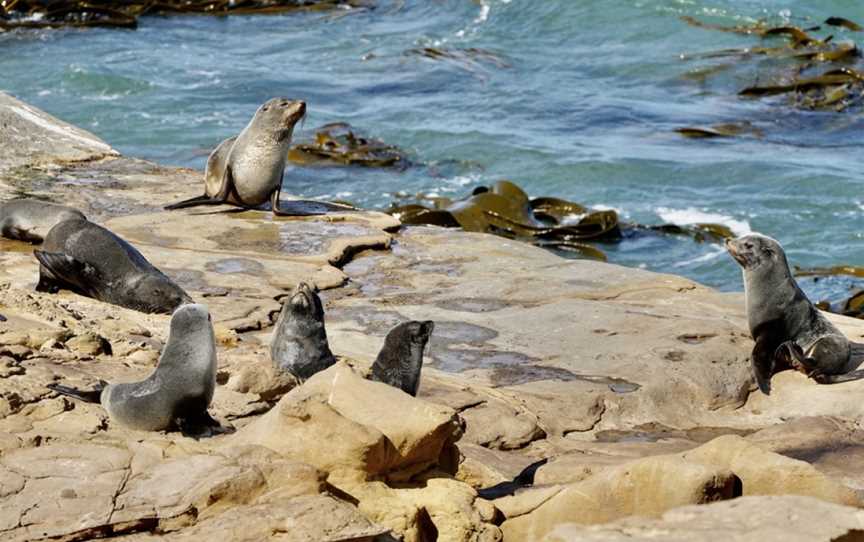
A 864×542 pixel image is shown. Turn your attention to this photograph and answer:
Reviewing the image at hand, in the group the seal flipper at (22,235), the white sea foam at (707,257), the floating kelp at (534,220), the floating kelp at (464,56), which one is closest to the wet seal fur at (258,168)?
the floating kelp at (534,220)

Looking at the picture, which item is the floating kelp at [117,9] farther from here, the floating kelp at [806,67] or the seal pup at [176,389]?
the seal pup at [176,389]

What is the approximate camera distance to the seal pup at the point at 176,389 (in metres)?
5.08

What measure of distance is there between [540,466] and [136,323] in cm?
236

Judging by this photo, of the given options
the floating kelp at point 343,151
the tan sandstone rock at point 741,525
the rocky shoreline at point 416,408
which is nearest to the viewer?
the tan sandstone rock at point 741,525

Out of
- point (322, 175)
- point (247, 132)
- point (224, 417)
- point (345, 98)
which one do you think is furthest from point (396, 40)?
point (224, 417)

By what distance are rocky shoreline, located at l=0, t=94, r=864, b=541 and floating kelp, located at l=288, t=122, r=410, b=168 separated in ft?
15.0

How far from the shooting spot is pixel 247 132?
416 inches

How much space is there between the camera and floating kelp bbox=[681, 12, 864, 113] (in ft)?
56.7

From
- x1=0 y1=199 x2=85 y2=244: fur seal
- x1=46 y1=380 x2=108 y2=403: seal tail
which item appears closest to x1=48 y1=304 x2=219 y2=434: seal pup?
x1=46 y1=380 x2=108 y2=403: seal tail

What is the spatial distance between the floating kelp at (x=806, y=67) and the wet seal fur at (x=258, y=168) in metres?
7.34

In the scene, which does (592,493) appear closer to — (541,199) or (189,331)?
(189,331)

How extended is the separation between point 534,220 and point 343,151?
384cm

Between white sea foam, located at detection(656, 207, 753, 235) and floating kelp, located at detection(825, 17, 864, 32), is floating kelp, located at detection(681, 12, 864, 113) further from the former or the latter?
white sea foam, located at detection(656, 207, 753, 235)

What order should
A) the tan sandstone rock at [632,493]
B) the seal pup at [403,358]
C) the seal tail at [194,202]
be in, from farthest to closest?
1. the seal tail at [194,202]
2. the seal pup at [403,358]
3. the tan sandstone rock at [632,493]
